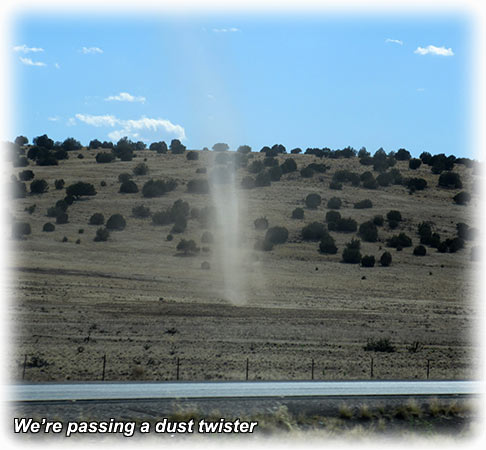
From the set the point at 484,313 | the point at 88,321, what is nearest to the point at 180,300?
the point at 88,321

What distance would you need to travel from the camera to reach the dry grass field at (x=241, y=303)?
1126 inches

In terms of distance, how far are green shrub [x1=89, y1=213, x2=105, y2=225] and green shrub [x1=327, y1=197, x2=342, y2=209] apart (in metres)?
27.8

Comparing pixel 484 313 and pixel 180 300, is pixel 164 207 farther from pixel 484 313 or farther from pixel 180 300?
pixel 484 313

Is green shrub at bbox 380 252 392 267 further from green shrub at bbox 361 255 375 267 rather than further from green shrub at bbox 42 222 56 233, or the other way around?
green shrub at bbox 42 222 56 233

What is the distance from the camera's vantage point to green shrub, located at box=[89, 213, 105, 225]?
232 ft

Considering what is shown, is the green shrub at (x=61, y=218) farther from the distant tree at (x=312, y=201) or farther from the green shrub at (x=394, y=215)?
the green shrub at (x=394, y=215)

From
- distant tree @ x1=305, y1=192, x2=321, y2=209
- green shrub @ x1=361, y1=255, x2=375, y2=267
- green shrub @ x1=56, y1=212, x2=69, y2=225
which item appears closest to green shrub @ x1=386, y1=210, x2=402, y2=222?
distant tree @ x1=305, y1=192, x2=321, y2=209

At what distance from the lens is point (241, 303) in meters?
45.3

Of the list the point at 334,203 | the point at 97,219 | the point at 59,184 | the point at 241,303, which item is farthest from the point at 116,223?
the point at 241,303

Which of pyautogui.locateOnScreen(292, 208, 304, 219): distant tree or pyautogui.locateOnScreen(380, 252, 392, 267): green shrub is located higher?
pyautogui.locateOnScreen(292, 208, 304, 219): distant tree

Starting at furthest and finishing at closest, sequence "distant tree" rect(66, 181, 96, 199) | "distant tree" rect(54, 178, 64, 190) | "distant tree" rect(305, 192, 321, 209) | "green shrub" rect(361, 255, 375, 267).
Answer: "distant tree" rect(54, 178, 64, 190) → "distant tree" rect(305, 192, 321, 209) → "distant tree" rect(66, 181, 96, 199) → "green shrub" rect(361, 255, 375, 267)

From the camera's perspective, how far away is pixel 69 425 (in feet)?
46.4

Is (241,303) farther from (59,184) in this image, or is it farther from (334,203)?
(59,184)

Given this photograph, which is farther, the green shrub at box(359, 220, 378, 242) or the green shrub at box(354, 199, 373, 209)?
the green shrub at box(354, 199, 373, 209)
